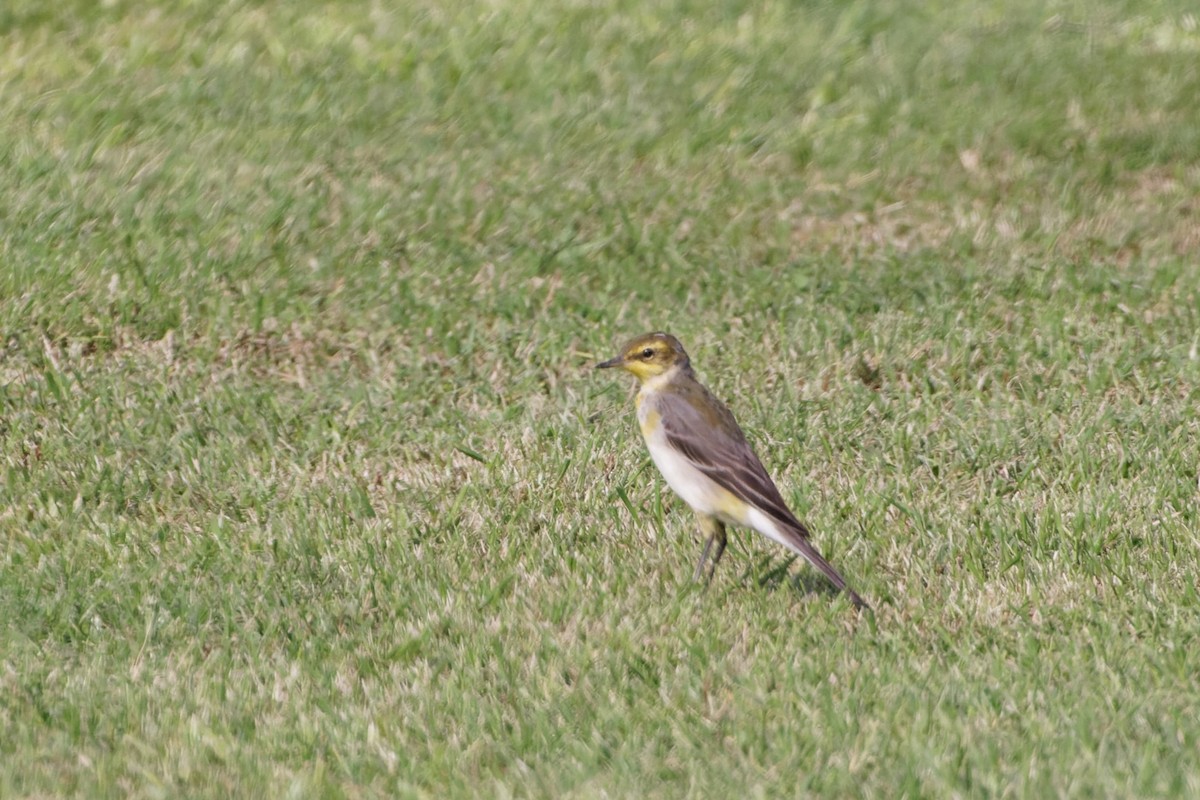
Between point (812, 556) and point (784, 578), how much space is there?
24.7 inches

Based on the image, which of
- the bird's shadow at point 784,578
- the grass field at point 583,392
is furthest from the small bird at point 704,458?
the grass field at point 583,392

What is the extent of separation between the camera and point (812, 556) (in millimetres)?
6410

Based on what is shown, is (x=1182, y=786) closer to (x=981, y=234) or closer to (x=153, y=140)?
(x=981, y=234)

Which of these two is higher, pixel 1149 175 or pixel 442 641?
pixel 442 641

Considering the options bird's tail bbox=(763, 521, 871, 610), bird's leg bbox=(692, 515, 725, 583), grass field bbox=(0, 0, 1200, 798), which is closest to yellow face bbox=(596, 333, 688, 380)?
grass field bbox=(0, 0, 1200, 798)

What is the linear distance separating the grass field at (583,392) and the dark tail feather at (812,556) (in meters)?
0.08

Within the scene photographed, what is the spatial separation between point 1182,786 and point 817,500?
2798 mm

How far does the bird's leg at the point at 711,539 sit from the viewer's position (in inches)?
273

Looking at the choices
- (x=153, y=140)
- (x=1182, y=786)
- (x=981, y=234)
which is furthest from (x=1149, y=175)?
(x=1182, y=786)

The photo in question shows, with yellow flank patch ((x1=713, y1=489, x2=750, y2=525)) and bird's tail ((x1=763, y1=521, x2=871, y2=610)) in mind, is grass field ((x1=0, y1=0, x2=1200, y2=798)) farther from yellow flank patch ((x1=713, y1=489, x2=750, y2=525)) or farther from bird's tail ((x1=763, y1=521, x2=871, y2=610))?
yellow flank patch ((x1=713, y1=489, x2=750, y2=525))

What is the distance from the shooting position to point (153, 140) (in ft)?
37.2

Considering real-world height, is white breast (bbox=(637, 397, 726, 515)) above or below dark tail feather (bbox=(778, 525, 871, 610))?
above

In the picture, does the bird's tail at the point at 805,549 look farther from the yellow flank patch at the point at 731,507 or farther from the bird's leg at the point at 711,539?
the bird's leg at the point at 711,539

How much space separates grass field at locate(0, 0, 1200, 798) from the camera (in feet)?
18.8
